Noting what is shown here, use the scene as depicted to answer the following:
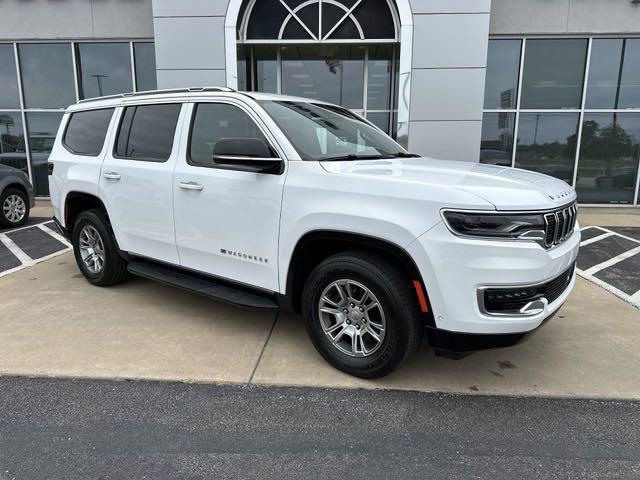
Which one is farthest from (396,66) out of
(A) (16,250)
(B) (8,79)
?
(B) (8,79)

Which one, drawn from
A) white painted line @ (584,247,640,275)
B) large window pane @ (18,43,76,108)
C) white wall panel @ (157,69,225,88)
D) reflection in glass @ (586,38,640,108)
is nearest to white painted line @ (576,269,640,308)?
white painted line @ (584,247,640,275)

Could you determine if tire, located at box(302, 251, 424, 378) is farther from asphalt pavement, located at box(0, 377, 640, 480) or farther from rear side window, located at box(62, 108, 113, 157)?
rear side window, located at box(62, 108, 113, 157)

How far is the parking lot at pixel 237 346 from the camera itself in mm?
3418

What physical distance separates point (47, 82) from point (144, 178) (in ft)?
32.4

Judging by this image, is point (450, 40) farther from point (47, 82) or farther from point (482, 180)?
point (47, 82)

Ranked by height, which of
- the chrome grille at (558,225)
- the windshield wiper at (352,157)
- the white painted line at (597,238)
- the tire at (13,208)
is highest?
the windshield wiper at (352,157)

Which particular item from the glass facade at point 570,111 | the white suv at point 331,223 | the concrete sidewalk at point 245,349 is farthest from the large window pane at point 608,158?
the white suv at point 331,223

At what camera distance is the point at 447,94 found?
31.3ft

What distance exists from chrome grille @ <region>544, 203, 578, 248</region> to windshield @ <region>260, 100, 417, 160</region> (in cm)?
153

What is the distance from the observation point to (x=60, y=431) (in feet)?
9.25

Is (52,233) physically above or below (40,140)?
below

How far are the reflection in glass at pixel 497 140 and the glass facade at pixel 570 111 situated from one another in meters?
0.02

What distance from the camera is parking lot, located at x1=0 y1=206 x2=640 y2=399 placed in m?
3.42

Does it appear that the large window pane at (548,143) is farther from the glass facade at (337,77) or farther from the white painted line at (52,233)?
the white painted line at (52,233)
